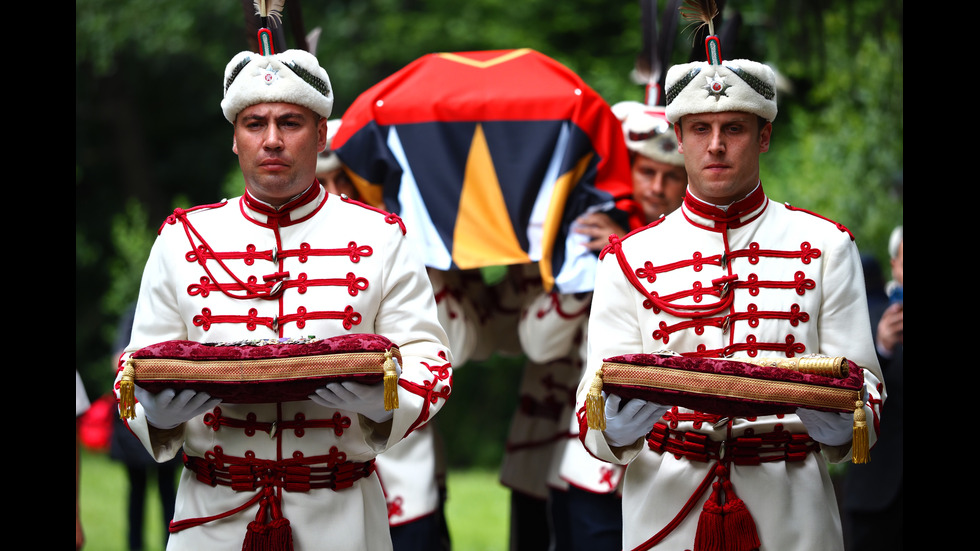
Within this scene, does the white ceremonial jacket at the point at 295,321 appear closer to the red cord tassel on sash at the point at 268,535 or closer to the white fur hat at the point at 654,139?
the red cord tassel on sash at the point at 268,535

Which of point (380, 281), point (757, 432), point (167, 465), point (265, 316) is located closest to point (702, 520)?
point (757, 432)

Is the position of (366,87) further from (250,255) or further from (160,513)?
(250,255)

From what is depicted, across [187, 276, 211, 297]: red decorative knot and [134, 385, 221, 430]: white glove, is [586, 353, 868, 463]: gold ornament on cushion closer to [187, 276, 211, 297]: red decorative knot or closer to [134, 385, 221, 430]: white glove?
[134, 385, 221, 430]: white glove

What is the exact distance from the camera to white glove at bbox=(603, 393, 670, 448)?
10.8 feet

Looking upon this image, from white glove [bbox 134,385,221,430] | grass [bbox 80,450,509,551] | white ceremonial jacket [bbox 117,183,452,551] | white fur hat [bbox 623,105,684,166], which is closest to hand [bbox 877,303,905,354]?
white fur hat [bbox 623,105,684,166]

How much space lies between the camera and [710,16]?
152 inches

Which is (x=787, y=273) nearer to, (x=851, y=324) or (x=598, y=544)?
(x=851, y=324)

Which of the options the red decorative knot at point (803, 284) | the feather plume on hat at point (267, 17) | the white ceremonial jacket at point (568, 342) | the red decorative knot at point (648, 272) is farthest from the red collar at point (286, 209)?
the white ceremonial jacket at point (568, 342)

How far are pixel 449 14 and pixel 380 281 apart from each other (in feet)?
36.4

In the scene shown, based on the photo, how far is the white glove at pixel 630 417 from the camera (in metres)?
3.31

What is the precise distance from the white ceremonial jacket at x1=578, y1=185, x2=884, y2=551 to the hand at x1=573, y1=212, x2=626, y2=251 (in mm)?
1477

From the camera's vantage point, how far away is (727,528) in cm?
347

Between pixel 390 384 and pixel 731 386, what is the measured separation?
3.04 ft

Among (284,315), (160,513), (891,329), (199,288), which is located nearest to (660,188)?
(891,329)
